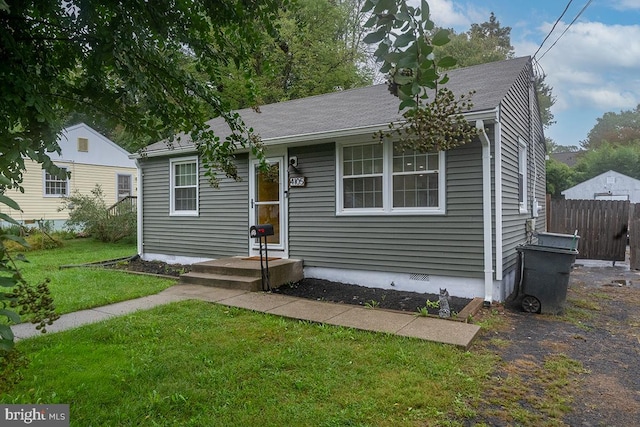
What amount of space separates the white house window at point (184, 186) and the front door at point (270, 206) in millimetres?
1719

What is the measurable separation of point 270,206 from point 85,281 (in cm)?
357

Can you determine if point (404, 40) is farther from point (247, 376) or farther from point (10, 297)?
point (247, 376)

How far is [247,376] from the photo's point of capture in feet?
10.4

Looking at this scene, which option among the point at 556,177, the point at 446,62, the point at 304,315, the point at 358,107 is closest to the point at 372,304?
the point at 304,315

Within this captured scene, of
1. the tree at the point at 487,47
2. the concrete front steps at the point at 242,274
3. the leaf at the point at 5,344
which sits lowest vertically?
the concrete front steps at the point at 242,274

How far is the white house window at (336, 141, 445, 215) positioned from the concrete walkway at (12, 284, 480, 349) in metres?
1.93

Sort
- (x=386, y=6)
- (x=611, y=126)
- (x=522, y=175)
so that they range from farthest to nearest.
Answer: (x=611, y=126), (x=522, y=175), (x=386, y=6)

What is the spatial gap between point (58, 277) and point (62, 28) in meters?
6.40

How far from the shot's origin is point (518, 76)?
7.09m

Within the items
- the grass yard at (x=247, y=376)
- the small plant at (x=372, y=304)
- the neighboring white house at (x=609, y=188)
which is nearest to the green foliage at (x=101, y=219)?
the grass yard at (x=247, y=376)

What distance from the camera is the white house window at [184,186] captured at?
891 cm

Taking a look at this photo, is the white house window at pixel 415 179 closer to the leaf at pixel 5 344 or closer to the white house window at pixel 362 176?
the white house window at pixel 362 176

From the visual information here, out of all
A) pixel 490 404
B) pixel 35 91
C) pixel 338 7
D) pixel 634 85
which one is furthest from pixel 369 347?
pixel 634 85

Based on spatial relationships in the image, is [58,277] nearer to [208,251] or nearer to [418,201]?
[208,251]
